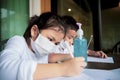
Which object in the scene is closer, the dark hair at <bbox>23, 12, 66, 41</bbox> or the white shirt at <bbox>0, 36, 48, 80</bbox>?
the white shirt at <bbox>0, 36, 48, 80</bbox>

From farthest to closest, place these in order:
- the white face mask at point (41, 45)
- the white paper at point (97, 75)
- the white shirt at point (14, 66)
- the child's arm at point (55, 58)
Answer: the child's arm at point (55, 58)
the white face mask at point (41, 45)
the white paper at point (97, 75)
the white shirt at point (14, 66)

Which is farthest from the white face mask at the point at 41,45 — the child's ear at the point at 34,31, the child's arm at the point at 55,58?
the child's arm at the point at 55,58

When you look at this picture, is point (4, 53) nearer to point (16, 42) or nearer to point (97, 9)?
point (16, 42)

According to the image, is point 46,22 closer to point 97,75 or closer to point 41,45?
point 41,45

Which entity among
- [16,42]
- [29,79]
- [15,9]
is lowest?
[29,79]

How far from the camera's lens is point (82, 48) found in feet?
4.00

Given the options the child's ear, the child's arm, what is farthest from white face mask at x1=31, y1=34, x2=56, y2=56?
the child's arm

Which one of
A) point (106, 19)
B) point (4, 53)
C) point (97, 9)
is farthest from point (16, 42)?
point (106, 19)

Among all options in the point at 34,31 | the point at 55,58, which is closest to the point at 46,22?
the point at 34,31

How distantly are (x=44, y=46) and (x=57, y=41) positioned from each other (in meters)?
0.07

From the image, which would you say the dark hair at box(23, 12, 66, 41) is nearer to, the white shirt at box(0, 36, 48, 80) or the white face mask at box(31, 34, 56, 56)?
the white face mask at box(31, 34, 56, 56)

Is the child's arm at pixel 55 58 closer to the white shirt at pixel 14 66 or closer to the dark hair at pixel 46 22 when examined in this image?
the dark hair at pixel 46 22

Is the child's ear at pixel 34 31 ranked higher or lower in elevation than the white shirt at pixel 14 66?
higher

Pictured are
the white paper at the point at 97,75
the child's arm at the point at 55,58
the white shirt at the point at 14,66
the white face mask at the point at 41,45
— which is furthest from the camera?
the child's arm at the point at 55,58
